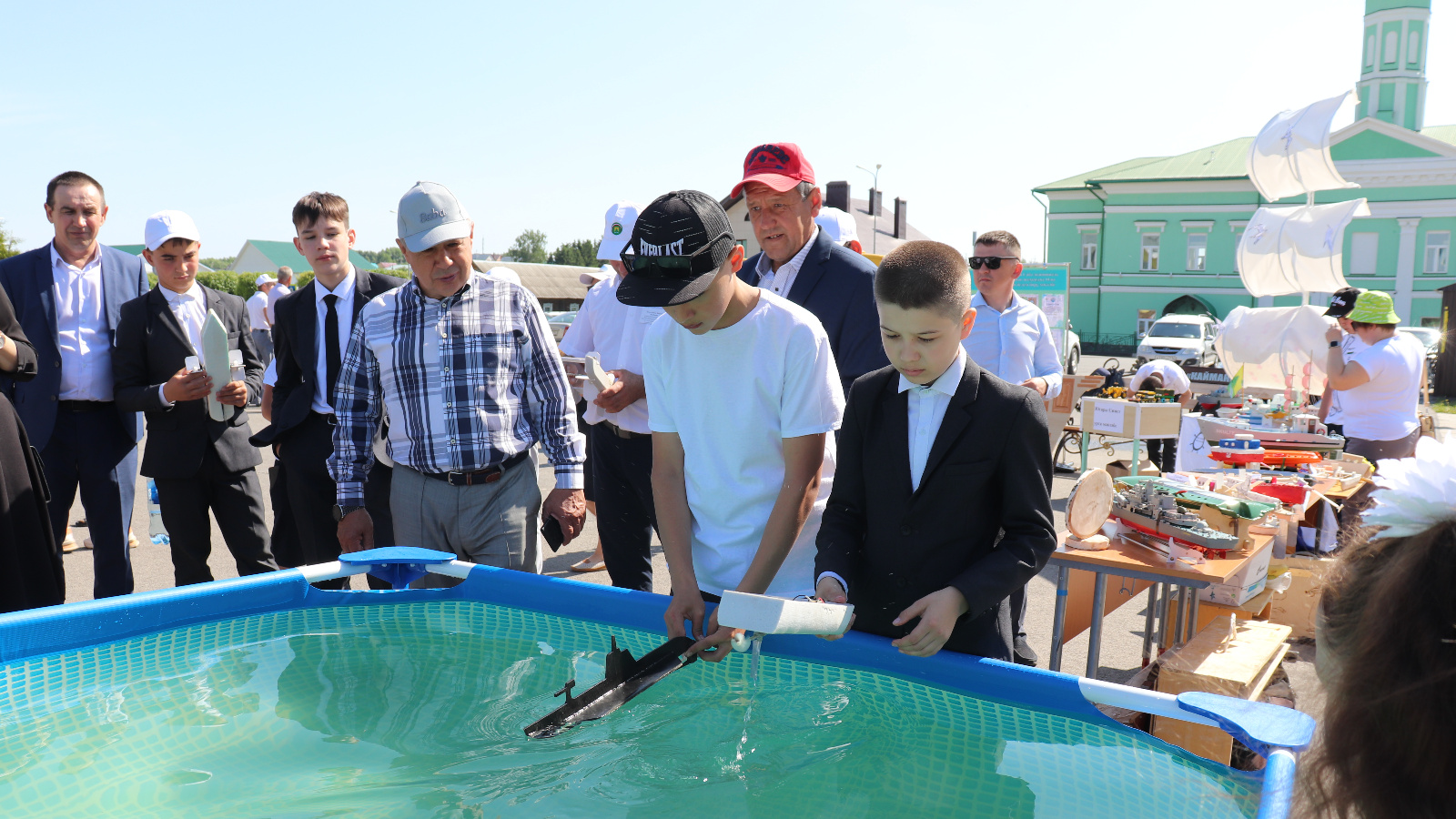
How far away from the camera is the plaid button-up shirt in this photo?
2840 millimetres

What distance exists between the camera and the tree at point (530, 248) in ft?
315

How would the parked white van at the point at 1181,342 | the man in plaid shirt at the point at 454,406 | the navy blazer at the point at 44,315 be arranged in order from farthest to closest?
1. the parked white van at the point at 1181,342
2. the navy blazer at the point at 44,315
3. the man in plaid shirt at the point at 454,406

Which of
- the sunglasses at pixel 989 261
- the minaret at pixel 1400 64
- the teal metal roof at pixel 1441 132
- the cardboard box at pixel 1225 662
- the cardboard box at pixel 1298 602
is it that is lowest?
the cardboard box at pixel 1298 602

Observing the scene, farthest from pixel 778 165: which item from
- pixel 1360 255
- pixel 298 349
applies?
pixel 1360 255

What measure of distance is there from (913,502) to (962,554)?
0.16m

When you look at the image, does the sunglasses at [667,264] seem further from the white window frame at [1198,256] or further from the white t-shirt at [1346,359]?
the white window frame at [1198,256]

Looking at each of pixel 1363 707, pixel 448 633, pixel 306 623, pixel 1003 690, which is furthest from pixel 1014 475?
pixel 306 623

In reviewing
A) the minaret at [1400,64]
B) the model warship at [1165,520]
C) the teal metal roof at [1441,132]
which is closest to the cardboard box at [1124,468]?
the model warship at [1165,520]

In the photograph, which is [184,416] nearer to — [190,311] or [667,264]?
[190,311]

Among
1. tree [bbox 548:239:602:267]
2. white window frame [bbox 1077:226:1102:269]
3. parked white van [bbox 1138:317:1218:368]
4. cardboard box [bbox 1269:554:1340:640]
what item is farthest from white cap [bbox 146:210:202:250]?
tree [bbox 548:239:602:267]

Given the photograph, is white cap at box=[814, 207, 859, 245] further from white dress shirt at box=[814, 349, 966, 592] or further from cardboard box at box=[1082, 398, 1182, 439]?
white dress shirt at box=[814, 349, 966, 592]

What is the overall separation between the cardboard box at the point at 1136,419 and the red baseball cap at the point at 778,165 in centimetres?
322

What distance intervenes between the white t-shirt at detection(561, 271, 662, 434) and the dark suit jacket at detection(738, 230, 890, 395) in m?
0.88

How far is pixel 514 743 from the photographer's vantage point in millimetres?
1950
